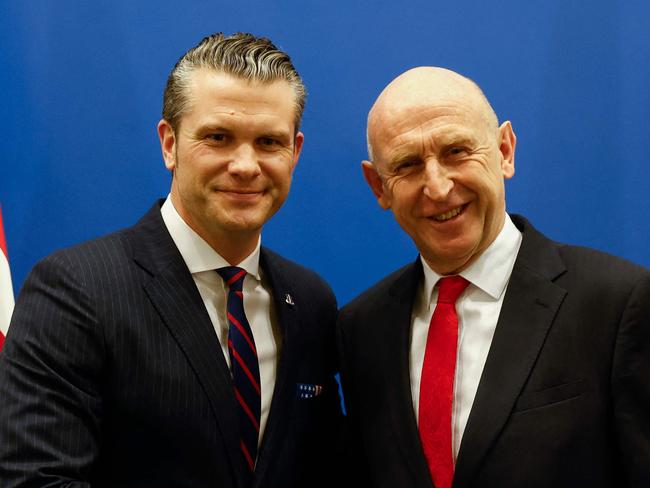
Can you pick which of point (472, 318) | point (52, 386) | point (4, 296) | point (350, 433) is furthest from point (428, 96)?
point (4, 296)

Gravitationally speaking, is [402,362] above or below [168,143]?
below

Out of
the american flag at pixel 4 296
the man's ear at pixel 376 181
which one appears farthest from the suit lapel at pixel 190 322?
the american flag at pixel 4 296

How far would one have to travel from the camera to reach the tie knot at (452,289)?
193cm

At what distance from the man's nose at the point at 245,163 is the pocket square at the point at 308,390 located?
1.88 ft

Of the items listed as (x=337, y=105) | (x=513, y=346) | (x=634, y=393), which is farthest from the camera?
(x=337, y=105)

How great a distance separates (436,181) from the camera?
1.89 meters

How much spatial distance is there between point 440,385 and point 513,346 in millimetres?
191

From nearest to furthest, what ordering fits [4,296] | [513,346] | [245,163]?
[513,346] < [245,163] < [4,296]

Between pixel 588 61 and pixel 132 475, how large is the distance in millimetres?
2207

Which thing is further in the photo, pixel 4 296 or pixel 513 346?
pixel 4 296

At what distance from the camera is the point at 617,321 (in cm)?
172

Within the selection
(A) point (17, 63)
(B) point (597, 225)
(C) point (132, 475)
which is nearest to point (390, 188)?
(C) point (132, 475)

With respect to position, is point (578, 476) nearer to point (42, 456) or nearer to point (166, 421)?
point (166, 421)

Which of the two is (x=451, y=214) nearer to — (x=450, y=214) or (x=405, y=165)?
(x=450, y=214)
